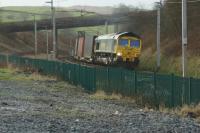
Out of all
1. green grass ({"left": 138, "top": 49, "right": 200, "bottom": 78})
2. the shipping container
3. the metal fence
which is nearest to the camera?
the metal fence

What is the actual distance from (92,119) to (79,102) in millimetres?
8230

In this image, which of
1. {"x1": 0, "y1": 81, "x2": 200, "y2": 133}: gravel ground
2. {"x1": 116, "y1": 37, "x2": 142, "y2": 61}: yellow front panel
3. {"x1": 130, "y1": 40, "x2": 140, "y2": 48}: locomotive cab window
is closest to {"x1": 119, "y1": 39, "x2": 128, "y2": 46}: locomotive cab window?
{"x1": 116, "y1": 37, "x2": 142, "y2": 61}: yellow front panel

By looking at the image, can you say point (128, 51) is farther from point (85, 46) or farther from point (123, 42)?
point (85, 46)

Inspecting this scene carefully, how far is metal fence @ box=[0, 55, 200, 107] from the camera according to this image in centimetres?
2309

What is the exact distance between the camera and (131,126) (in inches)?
651

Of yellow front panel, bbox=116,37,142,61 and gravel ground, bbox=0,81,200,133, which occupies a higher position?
yellow front panel, bbox=116,37,142,61

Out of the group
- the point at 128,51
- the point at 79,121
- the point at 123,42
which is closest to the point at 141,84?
the point at 79,121

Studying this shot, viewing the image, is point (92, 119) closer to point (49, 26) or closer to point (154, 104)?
point (154, 104)

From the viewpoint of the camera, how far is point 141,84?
27422 millimetres

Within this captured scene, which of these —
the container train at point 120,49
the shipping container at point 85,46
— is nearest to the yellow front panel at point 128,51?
the container train at point 120,49

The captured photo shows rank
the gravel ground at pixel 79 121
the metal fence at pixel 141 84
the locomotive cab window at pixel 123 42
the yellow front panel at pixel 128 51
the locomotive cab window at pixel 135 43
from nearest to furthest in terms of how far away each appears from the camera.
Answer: the gravel ground at pixel 79 121 < the metal fence at pixel 141 84 < the yellow front panel at pixel 128 51 < the locomotive cab window at pixel 123 42 < the locomotive cab window at pixel 135 43

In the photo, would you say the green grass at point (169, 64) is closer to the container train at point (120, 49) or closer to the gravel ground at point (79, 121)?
the container train at point (120, 49)

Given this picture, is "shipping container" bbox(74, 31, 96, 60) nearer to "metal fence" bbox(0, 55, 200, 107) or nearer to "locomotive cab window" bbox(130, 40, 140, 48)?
"locomotive cab window" bbox(130, 40, 140, 48)

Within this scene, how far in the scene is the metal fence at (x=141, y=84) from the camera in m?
23.1
